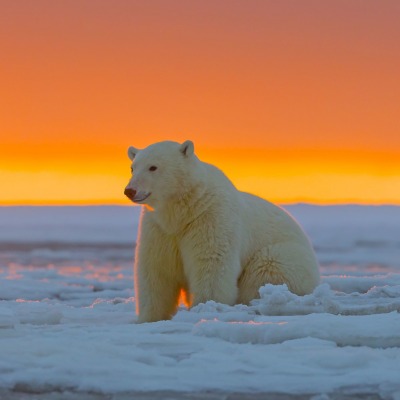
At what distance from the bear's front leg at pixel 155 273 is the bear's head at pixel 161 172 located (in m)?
0.27

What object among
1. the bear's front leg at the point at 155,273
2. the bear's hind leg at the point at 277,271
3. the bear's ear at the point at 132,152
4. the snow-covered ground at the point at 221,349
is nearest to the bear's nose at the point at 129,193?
the bear's front leg at the point at 155,273

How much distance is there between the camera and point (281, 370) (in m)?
4.01

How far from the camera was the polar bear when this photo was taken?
21.2 ft

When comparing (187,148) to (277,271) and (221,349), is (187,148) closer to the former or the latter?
(277,271)

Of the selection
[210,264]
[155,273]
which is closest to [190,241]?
[210,264]

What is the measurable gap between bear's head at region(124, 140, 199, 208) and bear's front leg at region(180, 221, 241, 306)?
12.9 inches

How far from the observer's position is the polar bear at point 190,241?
6461 millimetres

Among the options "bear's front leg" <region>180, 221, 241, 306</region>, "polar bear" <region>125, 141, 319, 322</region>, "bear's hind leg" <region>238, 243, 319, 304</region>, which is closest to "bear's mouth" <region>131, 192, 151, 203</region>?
"polar bear" <region>125, 141, 319, 322</region>

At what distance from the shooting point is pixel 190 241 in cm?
653

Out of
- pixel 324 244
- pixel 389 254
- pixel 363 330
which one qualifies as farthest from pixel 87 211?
pixel 363 330

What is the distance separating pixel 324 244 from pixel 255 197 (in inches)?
905

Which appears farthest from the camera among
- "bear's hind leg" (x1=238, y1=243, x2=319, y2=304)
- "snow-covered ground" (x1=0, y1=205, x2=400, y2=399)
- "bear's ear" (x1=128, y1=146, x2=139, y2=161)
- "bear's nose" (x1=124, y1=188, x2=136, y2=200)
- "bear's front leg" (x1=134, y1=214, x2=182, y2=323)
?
"bear's ear" (x1=128, y1=146, x2=139, y2=161)

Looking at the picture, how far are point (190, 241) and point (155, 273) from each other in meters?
0.34

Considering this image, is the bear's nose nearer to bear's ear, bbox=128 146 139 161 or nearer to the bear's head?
the bear's head
